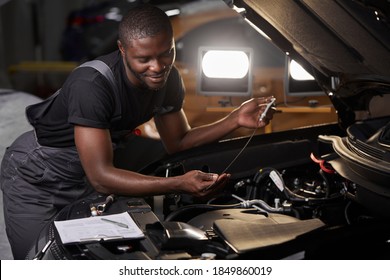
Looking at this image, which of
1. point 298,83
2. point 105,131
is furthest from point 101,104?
point 298,83

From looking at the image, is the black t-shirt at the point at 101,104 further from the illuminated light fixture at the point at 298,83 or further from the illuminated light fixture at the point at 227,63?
the illuminated light fixture at the point at 298,83

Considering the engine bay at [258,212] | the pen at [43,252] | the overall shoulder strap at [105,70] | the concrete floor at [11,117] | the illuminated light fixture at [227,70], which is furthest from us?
the concrete floor at [11,117]

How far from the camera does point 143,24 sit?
294 cm

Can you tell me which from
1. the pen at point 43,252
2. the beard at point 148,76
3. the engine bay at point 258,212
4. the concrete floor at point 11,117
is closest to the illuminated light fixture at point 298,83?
the engine bay at point 258,212

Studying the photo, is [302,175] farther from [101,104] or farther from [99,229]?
[99,229]

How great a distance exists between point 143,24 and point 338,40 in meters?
0.73

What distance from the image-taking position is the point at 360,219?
2.81m

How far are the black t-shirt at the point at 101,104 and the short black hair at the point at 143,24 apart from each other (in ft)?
0.59

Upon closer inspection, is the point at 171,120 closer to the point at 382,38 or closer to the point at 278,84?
the point at 382,38

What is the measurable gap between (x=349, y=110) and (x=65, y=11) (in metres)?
8.77

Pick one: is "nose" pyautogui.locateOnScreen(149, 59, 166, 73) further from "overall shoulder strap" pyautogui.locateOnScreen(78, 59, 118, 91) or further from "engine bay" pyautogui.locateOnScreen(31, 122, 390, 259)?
"engine bay" pyautogui.locateOnScreen(31, 122, 390, 259)

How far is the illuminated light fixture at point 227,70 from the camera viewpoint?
4.31 metres

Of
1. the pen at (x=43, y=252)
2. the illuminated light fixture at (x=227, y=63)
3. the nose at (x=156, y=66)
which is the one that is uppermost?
the nose at (x=156, y=66)

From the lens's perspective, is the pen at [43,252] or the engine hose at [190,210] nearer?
the pen at [43,252]
